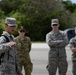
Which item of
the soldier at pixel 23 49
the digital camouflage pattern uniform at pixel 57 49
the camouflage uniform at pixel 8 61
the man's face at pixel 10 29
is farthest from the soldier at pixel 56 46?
the man's face at pixel 10 29

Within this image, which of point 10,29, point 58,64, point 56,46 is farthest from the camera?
point 58,64

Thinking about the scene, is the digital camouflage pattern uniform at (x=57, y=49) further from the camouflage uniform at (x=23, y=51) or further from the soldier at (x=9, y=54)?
the soldier at (x=9, y=54)

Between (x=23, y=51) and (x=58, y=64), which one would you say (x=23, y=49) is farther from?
(x=58, y=64)

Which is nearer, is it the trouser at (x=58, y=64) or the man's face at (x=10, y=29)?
the man's face at (x=10, y=29)

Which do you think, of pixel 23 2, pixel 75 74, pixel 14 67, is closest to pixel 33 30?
pixel 23 2

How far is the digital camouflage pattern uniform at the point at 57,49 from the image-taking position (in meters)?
9.27

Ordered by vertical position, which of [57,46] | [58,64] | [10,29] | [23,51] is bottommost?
[58,64]

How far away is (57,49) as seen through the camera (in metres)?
9.29

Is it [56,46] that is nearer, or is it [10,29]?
[10,29]

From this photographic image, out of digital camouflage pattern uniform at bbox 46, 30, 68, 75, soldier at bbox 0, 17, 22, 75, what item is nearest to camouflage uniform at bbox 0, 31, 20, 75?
soldier at bbox 0, 17, 22, 75

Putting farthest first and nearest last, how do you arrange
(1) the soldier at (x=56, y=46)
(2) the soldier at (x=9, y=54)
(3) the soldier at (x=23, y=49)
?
(3) the soldier at (x=23, y=49) → (1) the soldier at (x=56, y=46) → (2) the soldier at (x=9, y=54)

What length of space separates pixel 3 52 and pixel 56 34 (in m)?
3.68

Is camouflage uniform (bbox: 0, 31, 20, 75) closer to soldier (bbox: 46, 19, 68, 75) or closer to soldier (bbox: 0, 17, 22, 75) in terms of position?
soldier (bbox: 0, 17, 22, 75)

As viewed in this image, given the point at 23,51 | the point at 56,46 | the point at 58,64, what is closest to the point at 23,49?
the point at 23,51
